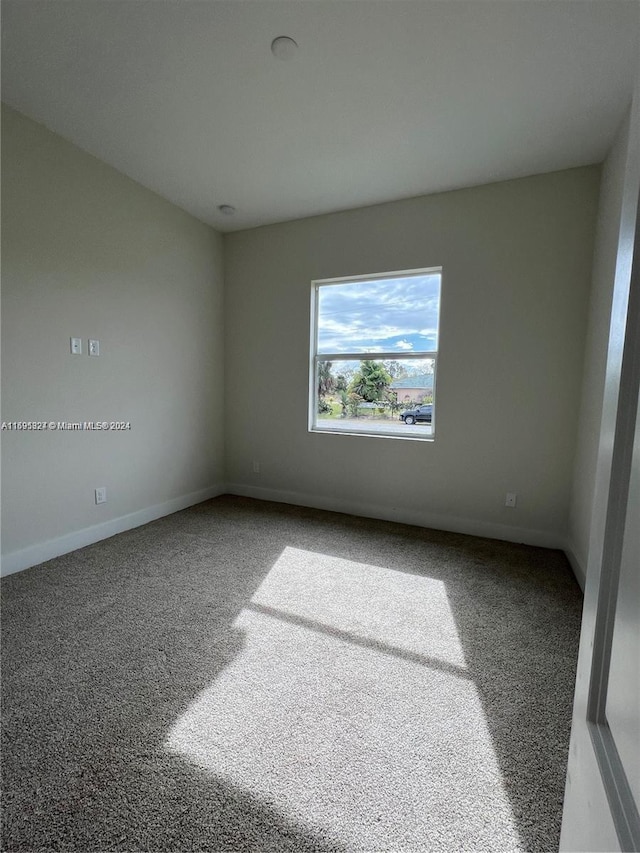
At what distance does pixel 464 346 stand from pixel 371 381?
0.87m

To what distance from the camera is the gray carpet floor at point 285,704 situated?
108 centimetres

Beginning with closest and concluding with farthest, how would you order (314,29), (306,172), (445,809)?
1. (445,809)
2. (314,29)
3. (306,172)

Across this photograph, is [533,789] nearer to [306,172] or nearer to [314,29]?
[314,29]

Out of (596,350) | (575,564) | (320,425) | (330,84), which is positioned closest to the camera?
(330,84)

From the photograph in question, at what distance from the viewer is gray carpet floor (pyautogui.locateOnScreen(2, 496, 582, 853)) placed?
42.7 inches

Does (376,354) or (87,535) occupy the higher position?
(376,354)

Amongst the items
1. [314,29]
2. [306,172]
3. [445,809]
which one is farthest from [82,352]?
[445,809]

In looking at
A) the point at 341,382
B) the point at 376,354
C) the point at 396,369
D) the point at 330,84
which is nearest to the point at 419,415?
the point at 396,369

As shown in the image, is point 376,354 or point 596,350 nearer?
point 596,350

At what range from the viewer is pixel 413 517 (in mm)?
3445

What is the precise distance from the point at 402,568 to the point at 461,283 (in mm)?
2229

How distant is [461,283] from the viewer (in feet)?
10.2

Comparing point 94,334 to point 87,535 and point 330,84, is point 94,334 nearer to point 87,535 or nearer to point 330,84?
point 87,535

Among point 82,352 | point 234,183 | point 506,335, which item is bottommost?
point 82,352
